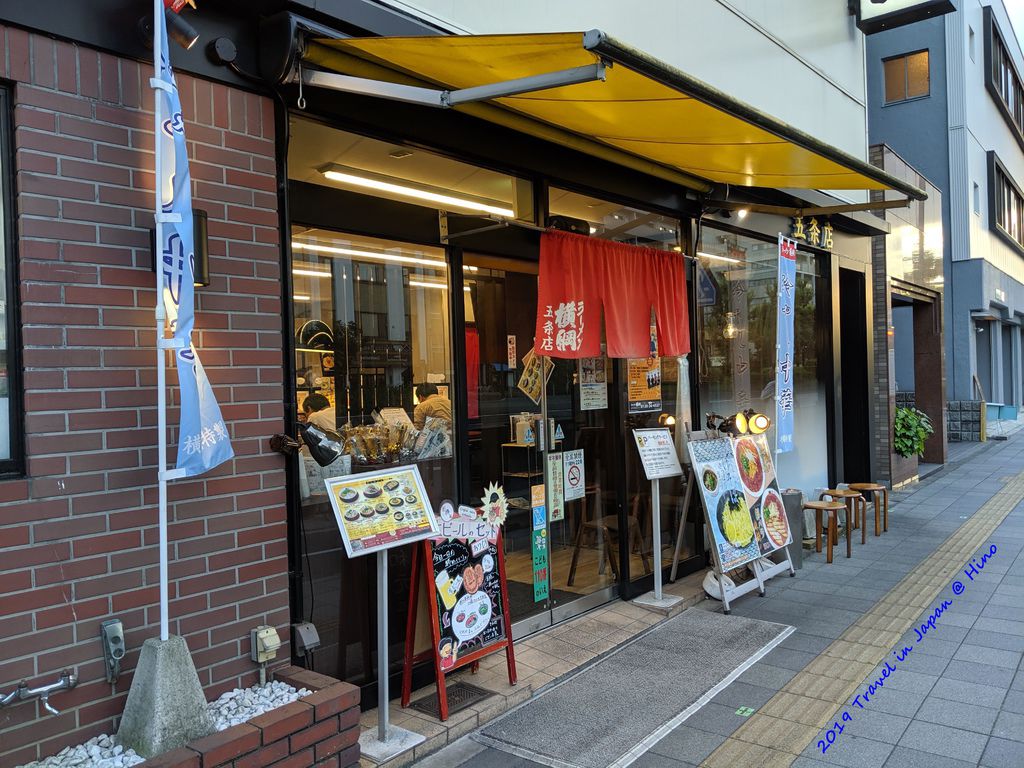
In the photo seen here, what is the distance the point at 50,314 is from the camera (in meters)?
3.00

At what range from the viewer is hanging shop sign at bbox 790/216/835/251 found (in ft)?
30.3

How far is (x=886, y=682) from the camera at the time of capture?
188 inches

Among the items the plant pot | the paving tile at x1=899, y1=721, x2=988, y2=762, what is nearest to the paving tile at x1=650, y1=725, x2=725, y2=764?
the paving tile at x1=899, y1=721, x2=988, y2=762

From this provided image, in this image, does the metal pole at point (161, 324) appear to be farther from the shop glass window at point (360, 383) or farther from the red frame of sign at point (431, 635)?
the red frame of sign at point (431, 635)

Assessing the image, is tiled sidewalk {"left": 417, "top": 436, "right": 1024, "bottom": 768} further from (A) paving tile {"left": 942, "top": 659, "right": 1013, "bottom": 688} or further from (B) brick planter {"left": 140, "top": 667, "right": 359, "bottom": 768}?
(B) brick planter {"left": 140, "top": 667, "right": 359, "bottom": 768}

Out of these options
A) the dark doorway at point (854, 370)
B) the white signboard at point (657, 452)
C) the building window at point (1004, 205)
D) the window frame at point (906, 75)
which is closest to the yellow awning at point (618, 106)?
the white signboard at point (657, 452)

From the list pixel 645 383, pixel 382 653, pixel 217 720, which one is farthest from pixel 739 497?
pixel 217 720

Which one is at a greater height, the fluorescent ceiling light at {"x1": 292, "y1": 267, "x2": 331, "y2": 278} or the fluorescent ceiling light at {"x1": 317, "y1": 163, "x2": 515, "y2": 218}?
the fluorescent ceiling light at {"x1": 317, "y1": 163, "x2": 515, "y2": 218}

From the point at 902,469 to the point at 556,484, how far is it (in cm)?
881

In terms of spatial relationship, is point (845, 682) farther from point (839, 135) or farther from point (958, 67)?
point (958, 67)

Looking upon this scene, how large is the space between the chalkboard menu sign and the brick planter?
2.82ft

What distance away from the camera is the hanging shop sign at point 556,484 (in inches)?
235

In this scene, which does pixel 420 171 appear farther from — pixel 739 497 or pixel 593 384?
pixel 739 497

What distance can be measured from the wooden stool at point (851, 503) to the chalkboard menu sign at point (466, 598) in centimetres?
496
